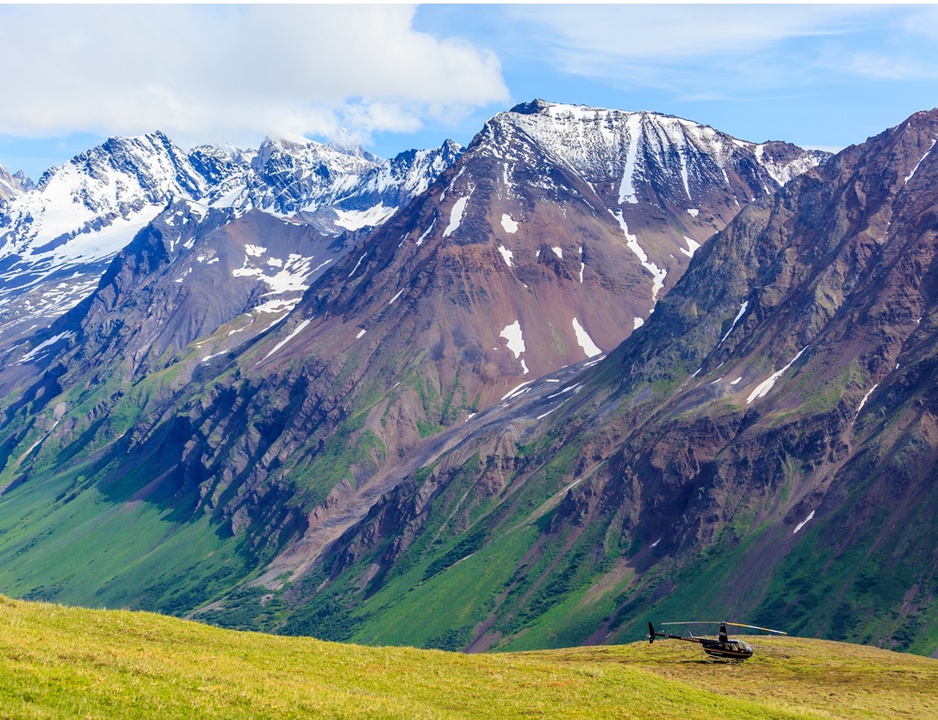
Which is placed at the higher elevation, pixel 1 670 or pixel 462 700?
pixel 1 670

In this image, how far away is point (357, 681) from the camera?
2566 inches

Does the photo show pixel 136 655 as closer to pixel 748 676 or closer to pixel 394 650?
pixel 394 650

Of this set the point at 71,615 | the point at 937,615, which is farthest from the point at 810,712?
the point at 937,615

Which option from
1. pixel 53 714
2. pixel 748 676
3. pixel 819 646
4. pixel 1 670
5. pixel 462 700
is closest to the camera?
pixel 53 714

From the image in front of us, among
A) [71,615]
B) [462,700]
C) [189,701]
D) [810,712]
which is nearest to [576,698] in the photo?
[462,700]

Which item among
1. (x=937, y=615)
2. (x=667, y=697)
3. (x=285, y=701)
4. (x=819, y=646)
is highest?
(x=285, y=701)

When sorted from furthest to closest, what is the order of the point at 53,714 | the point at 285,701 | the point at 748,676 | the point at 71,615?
the point at 748,676, the point at 71,615, the point at 285,701, the point at 53,714

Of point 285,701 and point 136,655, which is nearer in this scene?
point 285,701

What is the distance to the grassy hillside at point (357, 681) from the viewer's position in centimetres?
4925

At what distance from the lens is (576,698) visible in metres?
67.1

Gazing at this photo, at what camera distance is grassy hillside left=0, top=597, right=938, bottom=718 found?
162 ft

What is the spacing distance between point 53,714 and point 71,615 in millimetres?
26886

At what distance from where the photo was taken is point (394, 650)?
264 feet

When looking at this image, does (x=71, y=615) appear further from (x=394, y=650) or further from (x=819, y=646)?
(x=819, y=646)
